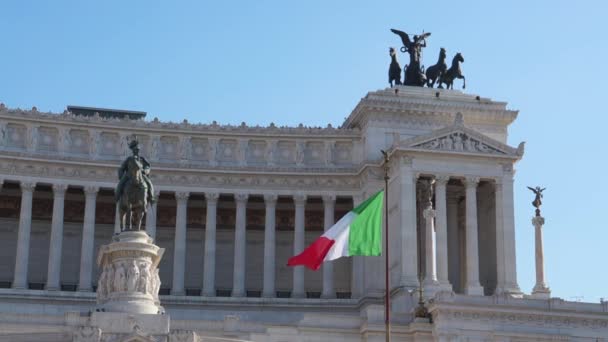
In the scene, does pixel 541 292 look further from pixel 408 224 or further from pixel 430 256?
pixel 408 224

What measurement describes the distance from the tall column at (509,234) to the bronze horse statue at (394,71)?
10882mm

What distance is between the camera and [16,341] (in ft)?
162

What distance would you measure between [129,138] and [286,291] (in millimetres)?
14431

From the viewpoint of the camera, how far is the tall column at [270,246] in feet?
264

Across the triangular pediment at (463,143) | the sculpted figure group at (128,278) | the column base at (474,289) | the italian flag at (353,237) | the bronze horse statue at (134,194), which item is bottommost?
the sculpted figure group at (128,278)

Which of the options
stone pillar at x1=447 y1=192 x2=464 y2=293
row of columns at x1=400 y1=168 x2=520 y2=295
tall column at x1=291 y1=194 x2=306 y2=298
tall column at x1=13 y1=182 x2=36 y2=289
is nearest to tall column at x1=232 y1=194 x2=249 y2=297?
tall column at x1=291 y1=194 x2=306 y2=298

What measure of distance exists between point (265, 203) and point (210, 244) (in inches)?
198

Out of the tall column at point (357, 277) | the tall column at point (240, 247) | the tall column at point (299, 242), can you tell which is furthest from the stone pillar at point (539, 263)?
the tall column at point (240, 247)

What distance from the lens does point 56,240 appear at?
260 feet

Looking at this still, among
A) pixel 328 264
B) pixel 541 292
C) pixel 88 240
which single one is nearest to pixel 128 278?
pixel 88 240

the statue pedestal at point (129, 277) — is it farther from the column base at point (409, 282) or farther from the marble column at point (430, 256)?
the column base at point (409, 282)

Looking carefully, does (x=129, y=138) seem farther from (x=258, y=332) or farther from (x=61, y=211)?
(x=258, y=332)

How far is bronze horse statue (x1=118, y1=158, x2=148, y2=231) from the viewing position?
5216 cm

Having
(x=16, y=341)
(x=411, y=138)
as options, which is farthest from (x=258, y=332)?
(x=411, y=138)
